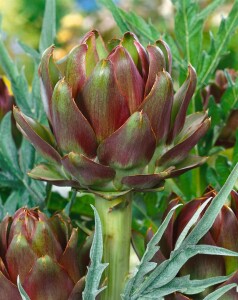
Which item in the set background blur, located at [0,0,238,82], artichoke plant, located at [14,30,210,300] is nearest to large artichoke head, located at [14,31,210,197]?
artichoke plant, located at [14,30,210,300]

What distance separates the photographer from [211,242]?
18.4 inches

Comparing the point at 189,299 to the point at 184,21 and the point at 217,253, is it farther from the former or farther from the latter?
the point at 184,21

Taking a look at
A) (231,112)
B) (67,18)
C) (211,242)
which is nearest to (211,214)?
(211,242)

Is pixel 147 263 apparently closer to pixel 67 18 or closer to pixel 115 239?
pixel 115 239

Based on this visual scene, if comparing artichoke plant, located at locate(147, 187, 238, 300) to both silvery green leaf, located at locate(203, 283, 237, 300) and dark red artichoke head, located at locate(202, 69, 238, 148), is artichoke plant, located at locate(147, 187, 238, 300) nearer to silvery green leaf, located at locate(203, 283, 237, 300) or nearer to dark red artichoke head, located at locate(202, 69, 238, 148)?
silvery green leaf, located at locate(203, 283, 237, 300)

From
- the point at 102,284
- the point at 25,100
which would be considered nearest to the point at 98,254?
the point at 102,284

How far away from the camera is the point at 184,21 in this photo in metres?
0.68

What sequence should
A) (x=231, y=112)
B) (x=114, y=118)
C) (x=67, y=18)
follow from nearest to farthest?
(x=114, y=118) < (x=231, y=112) < (x=67, y=18)

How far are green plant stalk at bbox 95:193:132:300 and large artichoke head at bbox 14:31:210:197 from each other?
16 millimetres

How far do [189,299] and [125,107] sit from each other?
0.13m

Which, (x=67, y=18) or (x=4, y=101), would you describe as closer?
(x=4, y=101)

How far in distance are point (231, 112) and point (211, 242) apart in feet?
0.74

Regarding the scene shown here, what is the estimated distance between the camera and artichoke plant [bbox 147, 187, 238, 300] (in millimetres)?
468

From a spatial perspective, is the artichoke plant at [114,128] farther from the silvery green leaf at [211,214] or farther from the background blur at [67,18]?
the background blur at [67,18]
